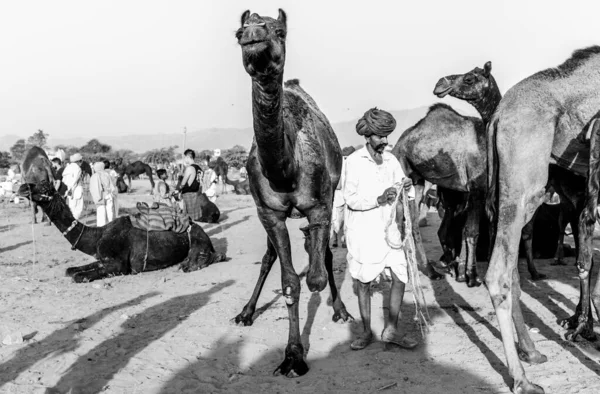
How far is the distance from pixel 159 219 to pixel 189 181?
3.68 m

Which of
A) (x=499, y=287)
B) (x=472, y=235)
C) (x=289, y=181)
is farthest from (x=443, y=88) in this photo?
(x=499, y=287)

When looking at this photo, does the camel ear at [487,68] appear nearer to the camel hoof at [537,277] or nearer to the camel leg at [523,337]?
the camel hoof at [537,277]

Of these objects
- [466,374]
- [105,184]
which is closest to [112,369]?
[466,374]

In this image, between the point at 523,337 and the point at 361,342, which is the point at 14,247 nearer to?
the point at 361,342

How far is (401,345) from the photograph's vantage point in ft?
16.1

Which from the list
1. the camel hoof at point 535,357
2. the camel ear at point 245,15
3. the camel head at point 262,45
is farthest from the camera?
the camel hoof at point 535,357

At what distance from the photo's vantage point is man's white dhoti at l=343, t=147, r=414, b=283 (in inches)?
198

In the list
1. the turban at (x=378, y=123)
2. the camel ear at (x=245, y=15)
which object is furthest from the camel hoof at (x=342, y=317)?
the camel ear at (x=245, y=15)

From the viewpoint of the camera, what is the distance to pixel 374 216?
509 cm

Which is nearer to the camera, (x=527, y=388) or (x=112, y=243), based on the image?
(x=527, y=388)

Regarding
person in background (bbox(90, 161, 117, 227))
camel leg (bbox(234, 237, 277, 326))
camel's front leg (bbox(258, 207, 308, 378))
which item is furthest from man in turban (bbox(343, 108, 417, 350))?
person in background (bbox(90, 161, 117, 227))

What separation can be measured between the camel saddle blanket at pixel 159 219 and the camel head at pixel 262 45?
18.4 feet

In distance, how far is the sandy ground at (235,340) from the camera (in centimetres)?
425

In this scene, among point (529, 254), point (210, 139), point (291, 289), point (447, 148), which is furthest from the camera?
point (210, 139)
